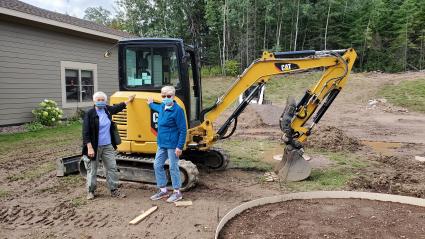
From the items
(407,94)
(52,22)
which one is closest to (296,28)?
(407,94)

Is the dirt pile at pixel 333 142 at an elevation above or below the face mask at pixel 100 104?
below

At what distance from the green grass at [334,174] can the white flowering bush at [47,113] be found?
8.19 metres

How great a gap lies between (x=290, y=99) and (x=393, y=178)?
229cm

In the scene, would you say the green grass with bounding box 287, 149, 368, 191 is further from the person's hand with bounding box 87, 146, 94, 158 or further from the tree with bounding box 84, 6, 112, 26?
the tree with bounding box 84, 6, 112, 26

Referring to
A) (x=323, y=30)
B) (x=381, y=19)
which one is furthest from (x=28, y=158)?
(x=381, y=19)

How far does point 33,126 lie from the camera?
12562mm

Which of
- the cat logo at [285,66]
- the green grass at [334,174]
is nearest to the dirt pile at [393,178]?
the green grass at [334,174]

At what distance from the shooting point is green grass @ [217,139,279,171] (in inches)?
320

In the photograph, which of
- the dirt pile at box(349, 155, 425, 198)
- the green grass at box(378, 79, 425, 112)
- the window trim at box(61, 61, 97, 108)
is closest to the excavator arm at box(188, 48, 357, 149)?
the dirt pile at box(349, 155, 425, 198)

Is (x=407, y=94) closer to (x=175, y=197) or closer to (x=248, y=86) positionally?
(x=248, y=86)

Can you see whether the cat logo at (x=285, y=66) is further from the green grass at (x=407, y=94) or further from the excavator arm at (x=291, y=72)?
the green grass at (x=407, y=94)

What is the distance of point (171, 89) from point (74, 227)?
2196mm

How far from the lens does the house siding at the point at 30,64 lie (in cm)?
1196

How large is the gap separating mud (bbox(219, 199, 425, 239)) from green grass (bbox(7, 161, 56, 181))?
4.14 meters
